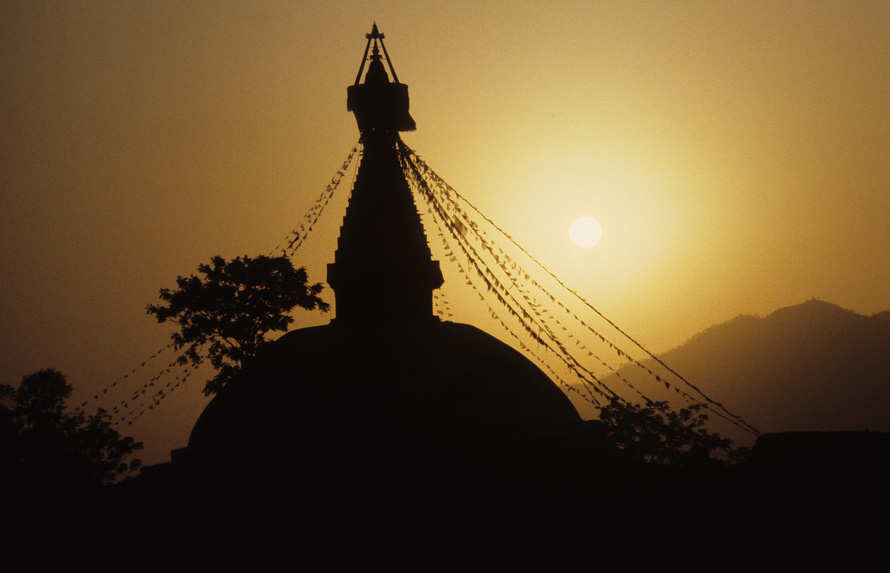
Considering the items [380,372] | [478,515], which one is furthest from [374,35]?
[478,515]

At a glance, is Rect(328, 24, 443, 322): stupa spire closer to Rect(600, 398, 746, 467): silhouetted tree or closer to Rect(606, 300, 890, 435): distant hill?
Rect(600, 398, 746, 467): silhouetted tree

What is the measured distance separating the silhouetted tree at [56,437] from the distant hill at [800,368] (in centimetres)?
12136

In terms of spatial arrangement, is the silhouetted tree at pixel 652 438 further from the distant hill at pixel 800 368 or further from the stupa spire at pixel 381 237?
the distant hill at pixel 800 368

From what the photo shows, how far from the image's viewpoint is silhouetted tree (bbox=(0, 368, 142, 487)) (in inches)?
1150

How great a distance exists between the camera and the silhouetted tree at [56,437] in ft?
95.9

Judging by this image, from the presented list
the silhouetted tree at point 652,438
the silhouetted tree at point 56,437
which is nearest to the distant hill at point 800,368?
the silhouetted tree at point 652,438

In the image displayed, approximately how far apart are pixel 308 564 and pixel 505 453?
5312mm

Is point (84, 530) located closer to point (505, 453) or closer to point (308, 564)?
point (308, 564)

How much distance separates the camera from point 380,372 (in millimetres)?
21062

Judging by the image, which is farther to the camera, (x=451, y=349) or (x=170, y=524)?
(x=451, y=349)

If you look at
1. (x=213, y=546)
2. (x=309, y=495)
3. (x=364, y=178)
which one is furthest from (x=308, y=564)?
(x=364, y=178)

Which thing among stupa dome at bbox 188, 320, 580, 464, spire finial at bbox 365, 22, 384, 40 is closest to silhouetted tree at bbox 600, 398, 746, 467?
stupa dome at bbox 188, 320, 580, 464

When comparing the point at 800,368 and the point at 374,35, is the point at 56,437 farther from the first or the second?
the point at 800,368

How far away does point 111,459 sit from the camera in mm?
32719
